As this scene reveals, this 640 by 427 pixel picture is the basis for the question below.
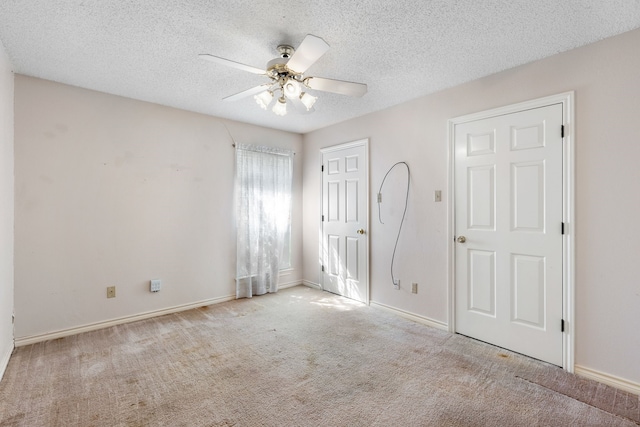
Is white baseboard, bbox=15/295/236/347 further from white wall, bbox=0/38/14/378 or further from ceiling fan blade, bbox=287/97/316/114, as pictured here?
ceiling fan blade, bbox=287/97/316/114

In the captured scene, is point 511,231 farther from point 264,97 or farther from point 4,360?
point 4,360

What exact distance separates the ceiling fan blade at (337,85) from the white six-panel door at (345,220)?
65.1 inches

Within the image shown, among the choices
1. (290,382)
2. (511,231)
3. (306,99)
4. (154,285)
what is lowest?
(290,382)

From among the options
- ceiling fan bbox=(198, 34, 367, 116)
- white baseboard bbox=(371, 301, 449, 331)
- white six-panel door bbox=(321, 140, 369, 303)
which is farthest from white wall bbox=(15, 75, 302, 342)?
white baseboard bbox=(371, 301, 449, 331)

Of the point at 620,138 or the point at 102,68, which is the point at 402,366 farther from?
the point at 102,68

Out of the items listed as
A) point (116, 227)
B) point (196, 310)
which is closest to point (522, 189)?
point (196, 310)

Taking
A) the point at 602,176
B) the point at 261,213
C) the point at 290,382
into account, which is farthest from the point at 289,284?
the point at 602,176

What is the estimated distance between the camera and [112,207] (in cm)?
317

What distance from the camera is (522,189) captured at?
2539 millimetres

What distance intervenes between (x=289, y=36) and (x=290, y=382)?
2.43 meters

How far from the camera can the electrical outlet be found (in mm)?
3428

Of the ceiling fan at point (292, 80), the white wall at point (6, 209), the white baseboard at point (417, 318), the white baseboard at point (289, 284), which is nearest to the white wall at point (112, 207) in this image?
the white wall at point (6, 209)

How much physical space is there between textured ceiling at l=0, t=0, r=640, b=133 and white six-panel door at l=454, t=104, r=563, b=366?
57 cm

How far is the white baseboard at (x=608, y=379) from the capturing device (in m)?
2.03
